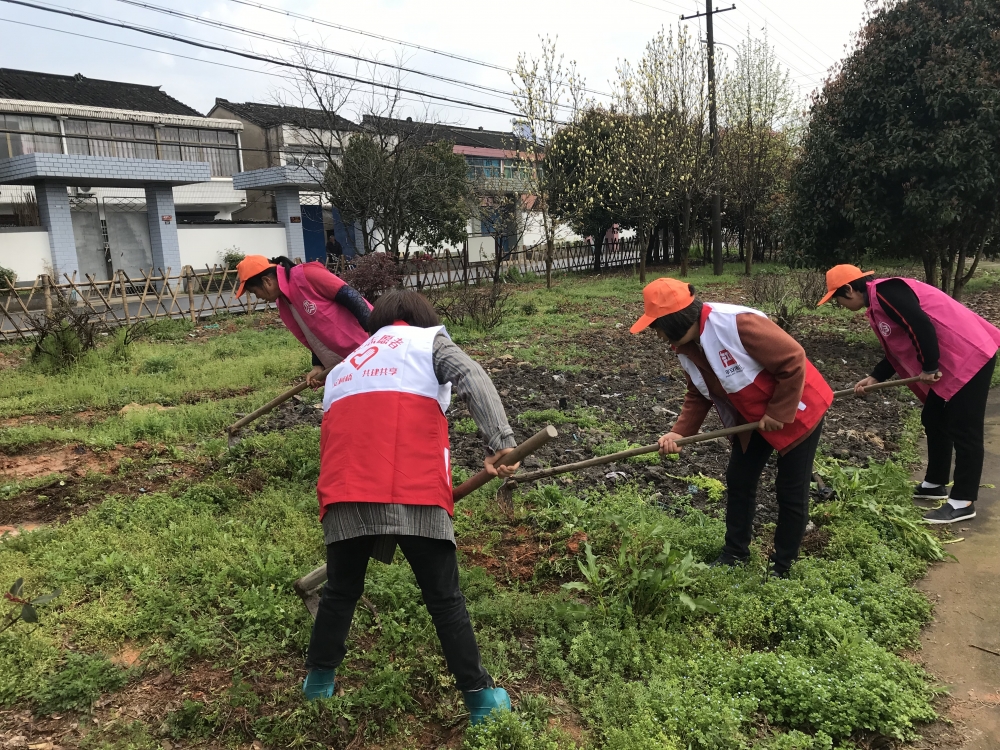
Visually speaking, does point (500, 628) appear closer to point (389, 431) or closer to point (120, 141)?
point (389, 431)

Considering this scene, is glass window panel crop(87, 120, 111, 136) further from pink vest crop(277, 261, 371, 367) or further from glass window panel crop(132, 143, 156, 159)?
pink vest crop(277, 261, 371, 367)

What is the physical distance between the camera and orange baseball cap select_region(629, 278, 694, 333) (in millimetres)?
2963

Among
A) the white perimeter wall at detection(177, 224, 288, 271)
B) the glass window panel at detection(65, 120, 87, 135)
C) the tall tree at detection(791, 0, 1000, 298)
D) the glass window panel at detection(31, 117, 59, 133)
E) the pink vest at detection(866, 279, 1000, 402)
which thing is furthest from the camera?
the glass window panel at detection(65, 120, 87, 135)

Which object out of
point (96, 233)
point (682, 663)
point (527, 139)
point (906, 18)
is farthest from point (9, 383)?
point (96, 233)

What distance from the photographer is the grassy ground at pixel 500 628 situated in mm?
2500

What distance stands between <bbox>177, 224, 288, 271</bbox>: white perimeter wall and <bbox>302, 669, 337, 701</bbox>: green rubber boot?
72.8 ft

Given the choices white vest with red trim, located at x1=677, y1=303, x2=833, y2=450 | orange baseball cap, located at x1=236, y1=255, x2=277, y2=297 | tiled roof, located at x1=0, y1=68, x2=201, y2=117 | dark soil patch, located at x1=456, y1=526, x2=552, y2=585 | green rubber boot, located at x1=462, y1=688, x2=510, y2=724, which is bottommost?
dark soil patch, located at x1=456, y1=526, x2=552, y2=585

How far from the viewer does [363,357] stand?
2361 mm

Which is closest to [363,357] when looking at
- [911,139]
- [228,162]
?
[911,139]

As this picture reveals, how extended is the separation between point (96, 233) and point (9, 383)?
1710cm

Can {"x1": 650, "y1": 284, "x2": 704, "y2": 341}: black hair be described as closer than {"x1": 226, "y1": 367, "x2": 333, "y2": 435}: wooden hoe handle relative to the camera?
Yes

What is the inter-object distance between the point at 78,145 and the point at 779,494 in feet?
94.7

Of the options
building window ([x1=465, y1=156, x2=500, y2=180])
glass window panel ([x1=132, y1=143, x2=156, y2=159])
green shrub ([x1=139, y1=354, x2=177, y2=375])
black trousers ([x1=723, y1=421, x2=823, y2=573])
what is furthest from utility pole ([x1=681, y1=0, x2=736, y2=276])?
glass window panel ([x1=132, y1=143, x2=156, y2=159])

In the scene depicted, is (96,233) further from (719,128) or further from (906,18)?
(906,18)
